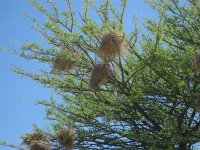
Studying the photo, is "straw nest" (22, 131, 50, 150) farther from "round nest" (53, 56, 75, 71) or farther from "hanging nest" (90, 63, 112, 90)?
"hanging nest" (90, 63, 112, 90)

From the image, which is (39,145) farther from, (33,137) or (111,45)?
(111,45)

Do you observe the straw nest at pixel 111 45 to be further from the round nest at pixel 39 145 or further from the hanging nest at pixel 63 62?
the round nest at pixel 39 145

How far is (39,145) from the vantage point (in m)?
9.81

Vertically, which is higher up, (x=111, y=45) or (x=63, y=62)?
(x=63, y=62)

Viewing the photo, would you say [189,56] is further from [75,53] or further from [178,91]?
[75,53]

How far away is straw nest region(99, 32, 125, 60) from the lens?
855 cm

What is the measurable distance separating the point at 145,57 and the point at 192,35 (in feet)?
4.03

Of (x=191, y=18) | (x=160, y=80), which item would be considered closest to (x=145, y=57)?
(x=160, y=80)

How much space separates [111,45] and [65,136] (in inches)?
97.6

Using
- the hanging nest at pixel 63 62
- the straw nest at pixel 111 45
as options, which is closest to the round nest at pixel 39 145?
the hanging nest at pixel 63 62

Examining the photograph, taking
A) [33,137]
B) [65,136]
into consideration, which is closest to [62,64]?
[65,136]

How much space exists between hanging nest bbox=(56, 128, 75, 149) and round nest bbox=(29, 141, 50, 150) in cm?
28

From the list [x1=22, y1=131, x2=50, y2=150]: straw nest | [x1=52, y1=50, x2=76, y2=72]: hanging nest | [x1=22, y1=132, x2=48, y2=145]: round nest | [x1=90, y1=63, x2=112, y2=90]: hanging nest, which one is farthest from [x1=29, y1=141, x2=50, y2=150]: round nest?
[x1=90, y1=63, x2=112, y2=90]: hanging nest

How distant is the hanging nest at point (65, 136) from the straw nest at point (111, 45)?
2.20m
